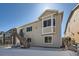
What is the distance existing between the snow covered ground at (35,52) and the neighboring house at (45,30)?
0.12m

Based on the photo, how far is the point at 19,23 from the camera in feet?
17.6

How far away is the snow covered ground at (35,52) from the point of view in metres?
5.18

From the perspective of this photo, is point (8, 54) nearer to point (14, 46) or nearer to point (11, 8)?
point (14, 46)

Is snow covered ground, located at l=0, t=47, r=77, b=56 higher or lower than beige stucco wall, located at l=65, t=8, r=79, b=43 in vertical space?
lower

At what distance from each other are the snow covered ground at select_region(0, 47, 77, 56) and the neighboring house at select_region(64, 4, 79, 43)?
34 centimetres

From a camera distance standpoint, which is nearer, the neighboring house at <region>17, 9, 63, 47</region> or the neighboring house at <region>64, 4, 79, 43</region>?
the neighboring house at <region>64, 4, 79, 43</region>

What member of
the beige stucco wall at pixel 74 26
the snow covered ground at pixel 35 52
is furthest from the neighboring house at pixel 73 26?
the snow covered ground at pixel 35 52

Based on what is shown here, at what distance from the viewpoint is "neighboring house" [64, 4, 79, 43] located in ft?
17.0

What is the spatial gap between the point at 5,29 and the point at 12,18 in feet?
0.91

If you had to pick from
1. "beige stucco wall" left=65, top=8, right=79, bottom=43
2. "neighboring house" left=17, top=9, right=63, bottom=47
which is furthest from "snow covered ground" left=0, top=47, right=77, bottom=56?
"beige stucco wall" left=65, top=8, right=79, bottom=43

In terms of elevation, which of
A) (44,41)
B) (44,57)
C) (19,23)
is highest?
(19,23)

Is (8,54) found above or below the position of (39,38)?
below

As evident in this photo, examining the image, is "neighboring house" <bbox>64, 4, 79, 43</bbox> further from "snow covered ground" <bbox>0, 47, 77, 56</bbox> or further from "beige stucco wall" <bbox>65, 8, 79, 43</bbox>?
"snow covered ground" <bbox>0, 47, 77, 56</bbox>

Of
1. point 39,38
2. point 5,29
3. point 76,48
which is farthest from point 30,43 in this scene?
point 76,48
